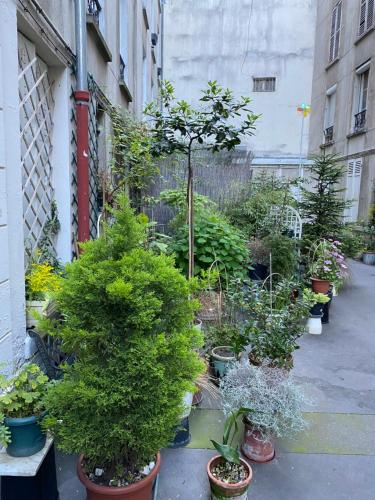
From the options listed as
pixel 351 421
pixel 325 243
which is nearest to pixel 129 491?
pixel 351 421

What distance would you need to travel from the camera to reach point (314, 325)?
4496 mm

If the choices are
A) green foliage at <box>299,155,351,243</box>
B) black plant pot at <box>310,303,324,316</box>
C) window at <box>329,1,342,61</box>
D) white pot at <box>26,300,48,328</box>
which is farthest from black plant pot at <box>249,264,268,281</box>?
window at <box>329,1,342,61</box>

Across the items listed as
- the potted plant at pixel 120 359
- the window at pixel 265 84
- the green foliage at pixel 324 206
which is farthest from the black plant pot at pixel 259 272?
the window at pixel 265 84

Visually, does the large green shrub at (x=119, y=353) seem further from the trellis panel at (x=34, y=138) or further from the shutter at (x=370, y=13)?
the shutter at (x=370, y=13)

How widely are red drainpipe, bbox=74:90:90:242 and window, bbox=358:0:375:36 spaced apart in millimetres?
10407

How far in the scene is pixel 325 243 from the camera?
209 inches

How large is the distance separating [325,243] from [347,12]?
1040 cm

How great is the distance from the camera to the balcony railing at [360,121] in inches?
423

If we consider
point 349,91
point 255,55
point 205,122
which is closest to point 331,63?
point 349,91

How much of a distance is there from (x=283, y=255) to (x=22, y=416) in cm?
418

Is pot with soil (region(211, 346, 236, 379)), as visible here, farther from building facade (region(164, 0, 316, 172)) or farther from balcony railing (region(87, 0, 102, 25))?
building facade (region(164, 0, 316, 172))

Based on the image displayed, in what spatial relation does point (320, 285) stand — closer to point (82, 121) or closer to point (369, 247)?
point (82, 121)

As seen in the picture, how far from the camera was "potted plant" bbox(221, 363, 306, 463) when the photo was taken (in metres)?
2.19

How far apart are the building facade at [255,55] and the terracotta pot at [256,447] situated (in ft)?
52.2
